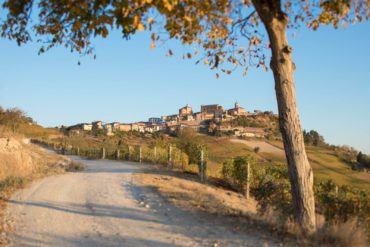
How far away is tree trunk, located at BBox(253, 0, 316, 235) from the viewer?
718 cm

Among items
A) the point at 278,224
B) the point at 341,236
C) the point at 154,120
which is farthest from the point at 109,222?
the point at 154,120

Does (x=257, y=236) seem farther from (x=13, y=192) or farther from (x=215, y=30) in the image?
(x=13, y=192)

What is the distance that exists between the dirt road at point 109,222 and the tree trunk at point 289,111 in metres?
Answer: 0.96

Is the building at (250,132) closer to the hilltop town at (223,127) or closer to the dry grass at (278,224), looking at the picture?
the hilltop town at (223,127)

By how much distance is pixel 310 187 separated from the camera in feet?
24.0

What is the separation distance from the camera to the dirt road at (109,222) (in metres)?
7.04

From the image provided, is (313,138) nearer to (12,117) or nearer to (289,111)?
(12,117)

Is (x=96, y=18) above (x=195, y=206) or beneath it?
above

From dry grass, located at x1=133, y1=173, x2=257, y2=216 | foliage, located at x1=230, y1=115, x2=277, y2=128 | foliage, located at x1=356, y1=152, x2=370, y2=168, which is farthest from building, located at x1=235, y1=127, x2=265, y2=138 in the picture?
dry grass, located at x1=133, y1=173, x2=257, y2=216

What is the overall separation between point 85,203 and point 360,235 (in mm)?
7095

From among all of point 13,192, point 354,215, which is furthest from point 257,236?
point 13,192

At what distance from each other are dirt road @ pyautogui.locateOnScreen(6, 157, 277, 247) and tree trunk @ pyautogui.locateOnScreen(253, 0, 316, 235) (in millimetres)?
959

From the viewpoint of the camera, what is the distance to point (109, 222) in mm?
8477

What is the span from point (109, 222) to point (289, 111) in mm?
4456
